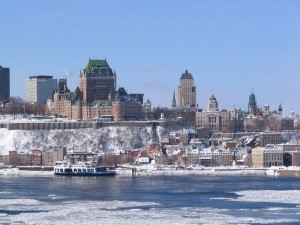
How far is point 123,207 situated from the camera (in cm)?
5503

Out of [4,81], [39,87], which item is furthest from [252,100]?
[4,81]

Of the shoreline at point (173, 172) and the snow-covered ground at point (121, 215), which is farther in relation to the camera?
the shoreline at point (173, 172)

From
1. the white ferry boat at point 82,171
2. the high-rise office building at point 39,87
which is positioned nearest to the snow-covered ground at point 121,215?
the white ferry boat at point 82,171

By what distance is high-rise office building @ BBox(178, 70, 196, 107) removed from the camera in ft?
560

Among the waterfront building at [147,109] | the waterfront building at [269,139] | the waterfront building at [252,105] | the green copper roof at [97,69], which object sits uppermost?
the green copper roof at [97,69]

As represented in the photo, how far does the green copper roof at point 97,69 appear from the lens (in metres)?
146

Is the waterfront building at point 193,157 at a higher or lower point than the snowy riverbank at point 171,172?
higher

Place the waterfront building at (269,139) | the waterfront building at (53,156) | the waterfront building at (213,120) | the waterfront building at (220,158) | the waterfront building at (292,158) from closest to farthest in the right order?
1. the waterfront building at (292,158)
2. the waterfront building at (220,158)
3. the waterfront building at (53,156)
4. the waterfront building at (269,139)
5. the waterfront building at (213,120)

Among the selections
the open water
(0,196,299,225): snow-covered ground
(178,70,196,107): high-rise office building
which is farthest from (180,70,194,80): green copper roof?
(0,196,299,225): snow-covered ground

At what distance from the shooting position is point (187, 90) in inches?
6757

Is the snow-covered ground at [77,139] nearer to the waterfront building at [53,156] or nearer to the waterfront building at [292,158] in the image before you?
the waterfront building at [53,156]

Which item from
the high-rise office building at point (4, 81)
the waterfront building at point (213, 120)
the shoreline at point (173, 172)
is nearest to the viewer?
the shoreline at point (173, 172)

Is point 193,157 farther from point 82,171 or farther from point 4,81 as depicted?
point 4,81

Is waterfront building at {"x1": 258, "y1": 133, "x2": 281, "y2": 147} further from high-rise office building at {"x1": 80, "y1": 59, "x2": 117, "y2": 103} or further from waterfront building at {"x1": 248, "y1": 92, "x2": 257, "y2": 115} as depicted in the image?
waterfront building at {"x1": 248, "y1": 92, "x2": 257, "y2": 115}
